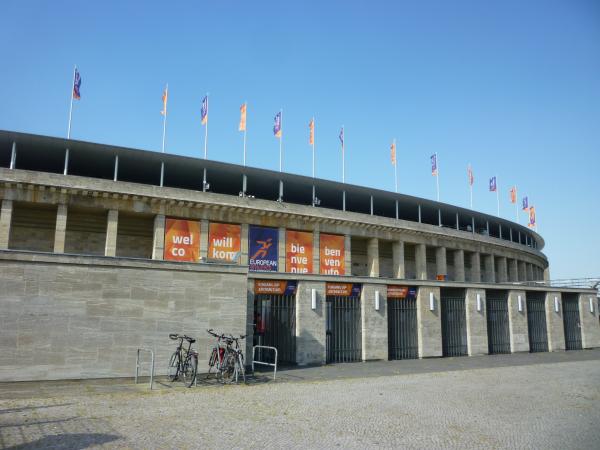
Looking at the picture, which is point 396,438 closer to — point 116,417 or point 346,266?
point 116,417

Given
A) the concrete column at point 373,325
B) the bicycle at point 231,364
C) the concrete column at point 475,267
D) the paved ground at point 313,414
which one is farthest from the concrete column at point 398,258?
the bicycle at point 231,364

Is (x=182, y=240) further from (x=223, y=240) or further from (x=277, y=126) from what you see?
(x=277, y=126)

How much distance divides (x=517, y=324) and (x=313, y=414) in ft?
68.2

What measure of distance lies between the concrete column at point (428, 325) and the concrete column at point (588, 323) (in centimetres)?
1321

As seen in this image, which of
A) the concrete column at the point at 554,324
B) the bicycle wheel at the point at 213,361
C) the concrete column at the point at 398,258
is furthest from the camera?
the concrete column at the point at 398,258

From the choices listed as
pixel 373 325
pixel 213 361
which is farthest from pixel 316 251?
pixel 213 361

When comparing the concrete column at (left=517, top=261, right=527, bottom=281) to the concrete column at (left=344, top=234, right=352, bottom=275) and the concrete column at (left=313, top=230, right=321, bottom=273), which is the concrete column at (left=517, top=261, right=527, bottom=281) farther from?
the concrete column at (left=313, top=230, right=321, bottom=273)

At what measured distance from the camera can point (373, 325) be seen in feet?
67.8

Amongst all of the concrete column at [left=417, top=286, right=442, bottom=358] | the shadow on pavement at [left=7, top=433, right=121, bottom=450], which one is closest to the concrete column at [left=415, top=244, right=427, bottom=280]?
the concrete column at [left=417, top=286, right=442, bottom=358]

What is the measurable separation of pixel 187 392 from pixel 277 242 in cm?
2317

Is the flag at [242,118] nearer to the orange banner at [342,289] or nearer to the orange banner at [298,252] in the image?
the orange banner at [298,252]

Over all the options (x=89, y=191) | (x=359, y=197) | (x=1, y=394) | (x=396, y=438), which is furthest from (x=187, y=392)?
(x=359, y=197)

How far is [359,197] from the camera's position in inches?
1679

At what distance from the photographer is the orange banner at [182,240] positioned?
102 feet
